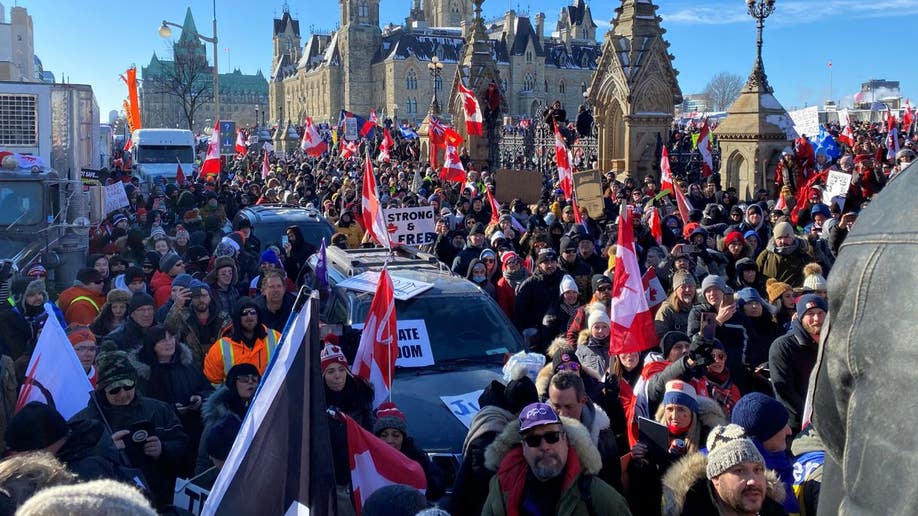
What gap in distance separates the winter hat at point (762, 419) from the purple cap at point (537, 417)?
3.30ft

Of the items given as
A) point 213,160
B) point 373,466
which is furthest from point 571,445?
point 213,160

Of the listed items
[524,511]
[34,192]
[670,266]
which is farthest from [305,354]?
[34,192]

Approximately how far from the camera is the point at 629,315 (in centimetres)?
679

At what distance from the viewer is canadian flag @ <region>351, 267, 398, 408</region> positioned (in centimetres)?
640

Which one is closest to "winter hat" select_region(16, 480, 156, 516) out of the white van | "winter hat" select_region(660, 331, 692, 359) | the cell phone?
"winter hat" select_region(660, 331, 692, 359)

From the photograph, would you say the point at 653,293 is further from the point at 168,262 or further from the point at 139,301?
the point at 168,262

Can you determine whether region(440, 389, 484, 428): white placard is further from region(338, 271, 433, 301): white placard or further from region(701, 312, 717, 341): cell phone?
region(701, 312, 717, 341): cell phone

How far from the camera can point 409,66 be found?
11469 centimetres

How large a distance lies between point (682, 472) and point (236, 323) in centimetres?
382

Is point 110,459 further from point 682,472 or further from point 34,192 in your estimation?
point 34,192

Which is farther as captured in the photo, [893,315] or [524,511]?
[524,511]

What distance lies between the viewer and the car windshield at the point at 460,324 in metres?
7.34

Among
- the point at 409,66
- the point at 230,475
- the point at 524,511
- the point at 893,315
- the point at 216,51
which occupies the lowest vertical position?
the point at 524,511

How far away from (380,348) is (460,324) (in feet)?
3.92
